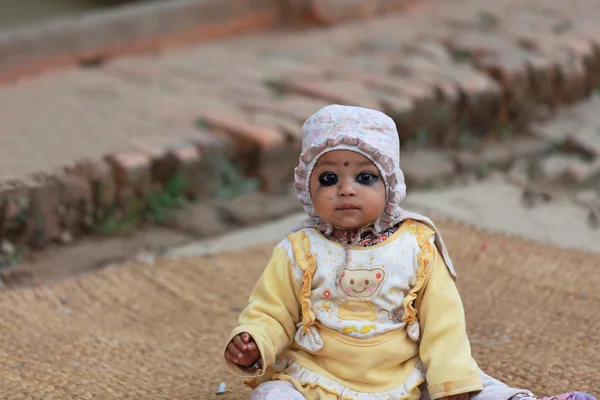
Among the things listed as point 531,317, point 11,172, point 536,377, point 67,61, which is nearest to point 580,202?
point 531,317

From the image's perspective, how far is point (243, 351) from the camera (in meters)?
2.33

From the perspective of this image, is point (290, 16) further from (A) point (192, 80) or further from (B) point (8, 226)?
(B) point (8, 226)

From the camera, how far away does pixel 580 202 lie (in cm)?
486

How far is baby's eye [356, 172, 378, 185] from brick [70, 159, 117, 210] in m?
2.13

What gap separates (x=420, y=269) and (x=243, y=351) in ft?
1.52

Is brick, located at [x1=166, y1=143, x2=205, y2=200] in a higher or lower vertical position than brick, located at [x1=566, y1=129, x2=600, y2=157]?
higher

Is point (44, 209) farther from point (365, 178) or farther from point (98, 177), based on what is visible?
point (365, 178)

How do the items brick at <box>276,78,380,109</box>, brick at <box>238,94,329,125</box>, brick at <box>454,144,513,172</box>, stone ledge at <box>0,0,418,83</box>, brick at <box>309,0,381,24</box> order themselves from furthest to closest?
brick at <box>309,0,381,24</box>, stone ledge at <box>0,0,418,83</box>, brick at <box>454,144,513,172</box>, brick at <box>276,78,380,109</box>, brick at <box>238,94,329,125</box>

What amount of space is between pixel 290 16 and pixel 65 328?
3973 millimetres

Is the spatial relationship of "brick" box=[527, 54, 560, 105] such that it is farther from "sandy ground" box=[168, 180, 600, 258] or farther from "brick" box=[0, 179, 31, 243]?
"brick" box=[0, 179, 31, 243]

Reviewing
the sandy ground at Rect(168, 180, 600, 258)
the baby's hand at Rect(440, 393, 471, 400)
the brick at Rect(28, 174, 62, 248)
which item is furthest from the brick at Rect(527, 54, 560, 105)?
the baby's hand at Rect(440, 393, 471, 400)

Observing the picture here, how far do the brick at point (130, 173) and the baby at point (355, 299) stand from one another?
2.02 m

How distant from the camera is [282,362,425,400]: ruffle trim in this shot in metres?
2.33

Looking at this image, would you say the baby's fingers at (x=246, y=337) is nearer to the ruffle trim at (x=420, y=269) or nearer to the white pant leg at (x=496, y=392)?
the ruffle trim at (x=420, y=269)
